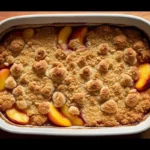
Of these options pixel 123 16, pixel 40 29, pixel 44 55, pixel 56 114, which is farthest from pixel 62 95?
pixel 123 16

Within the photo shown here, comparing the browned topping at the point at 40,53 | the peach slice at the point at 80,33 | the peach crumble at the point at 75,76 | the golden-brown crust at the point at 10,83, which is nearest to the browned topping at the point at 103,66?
the peach crumble at the point at 75,76

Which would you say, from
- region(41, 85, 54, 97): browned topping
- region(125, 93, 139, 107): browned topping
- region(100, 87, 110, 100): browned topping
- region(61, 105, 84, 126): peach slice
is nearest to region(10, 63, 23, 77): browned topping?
region(41, 85, 54, 97): browned topping

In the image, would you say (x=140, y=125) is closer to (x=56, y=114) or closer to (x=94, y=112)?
(x=94, y=112)

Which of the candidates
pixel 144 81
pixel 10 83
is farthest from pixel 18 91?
pixel 144 81

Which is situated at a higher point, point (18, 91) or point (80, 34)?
point (80, 34)

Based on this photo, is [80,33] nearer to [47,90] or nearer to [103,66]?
[103,66]

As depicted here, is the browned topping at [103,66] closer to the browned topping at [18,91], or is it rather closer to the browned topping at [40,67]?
the browned topping at [40,67]
